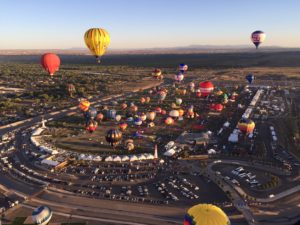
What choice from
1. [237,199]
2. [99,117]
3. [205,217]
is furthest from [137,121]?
[205,217]

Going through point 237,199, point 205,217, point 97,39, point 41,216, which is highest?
point 97,39

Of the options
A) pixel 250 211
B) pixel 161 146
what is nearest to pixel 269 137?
pixel 161 146

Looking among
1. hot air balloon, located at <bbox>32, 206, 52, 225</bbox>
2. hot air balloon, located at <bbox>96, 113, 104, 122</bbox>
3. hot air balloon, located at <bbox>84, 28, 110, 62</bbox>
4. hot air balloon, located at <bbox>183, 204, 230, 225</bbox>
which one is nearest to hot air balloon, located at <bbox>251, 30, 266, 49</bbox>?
hot air balloon, located at <bbox>84, 28, 110, 62</bbox>

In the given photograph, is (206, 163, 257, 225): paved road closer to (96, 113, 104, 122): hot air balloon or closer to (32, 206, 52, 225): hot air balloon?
(32, 206, 52, 225): hot air balloon

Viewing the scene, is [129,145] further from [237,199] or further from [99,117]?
[237,199]

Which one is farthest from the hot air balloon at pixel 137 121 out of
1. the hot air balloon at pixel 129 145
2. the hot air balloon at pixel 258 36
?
the hot air balloon at pixel 258 36

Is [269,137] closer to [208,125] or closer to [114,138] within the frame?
[208,125]

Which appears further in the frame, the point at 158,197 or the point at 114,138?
the point at 114,138
